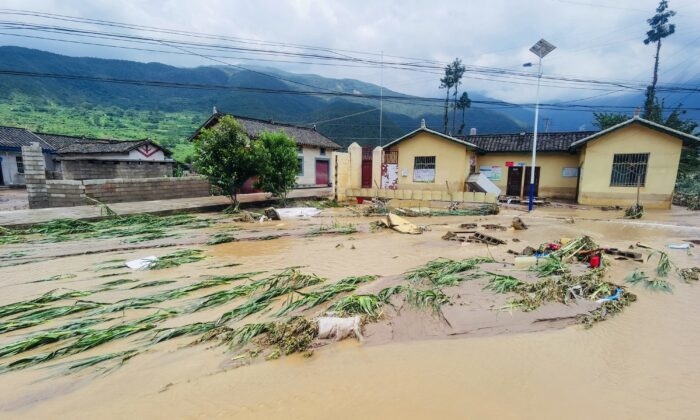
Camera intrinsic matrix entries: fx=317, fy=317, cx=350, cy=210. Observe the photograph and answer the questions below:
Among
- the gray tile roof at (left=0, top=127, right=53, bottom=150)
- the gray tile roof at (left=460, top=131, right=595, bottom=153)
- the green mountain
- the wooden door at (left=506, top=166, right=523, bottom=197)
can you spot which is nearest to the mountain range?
the green mountain

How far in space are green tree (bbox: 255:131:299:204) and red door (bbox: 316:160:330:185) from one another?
38.5ft

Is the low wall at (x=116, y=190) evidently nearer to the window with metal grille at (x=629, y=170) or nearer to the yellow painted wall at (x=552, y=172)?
the yellow painted wall at (x=552, y=172)

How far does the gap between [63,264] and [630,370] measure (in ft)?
28.2

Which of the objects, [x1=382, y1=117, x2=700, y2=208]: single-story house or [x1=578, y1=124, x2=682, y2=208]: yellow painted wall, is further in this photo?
[x1=382, y1=117, x2=700, y2=208]: single-story house

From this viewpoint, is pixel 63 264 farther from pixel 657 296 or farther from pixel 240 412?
pixel 657 296

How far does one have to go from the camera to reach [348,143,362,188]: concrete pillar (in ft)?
57.4

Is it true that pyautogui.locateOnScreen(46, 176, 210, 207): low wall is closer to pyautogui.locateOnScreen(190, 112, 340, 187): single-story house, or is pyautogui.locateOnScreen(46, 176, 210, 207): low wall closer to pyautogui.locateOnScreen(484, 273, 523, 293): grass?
pyautogui.locateOnScreen(190, 112, 340, 187): single-story house

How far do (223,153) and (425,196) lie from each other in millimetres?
9338

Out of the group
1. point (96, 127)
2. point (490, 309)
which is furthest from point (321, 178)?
point (96, 127)

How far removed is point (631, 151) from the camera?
15977mm

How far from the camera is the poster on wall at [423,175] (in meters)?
19.8

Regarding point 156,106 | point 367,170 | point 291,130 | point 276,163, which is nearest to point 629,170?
point 367,170

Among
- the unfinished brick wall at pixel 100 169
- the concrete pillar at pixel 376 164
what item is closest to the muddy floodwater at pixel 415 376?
the concrete pillar at pixel 376 164

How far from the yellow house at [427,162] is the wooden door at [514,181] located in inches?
98.1
